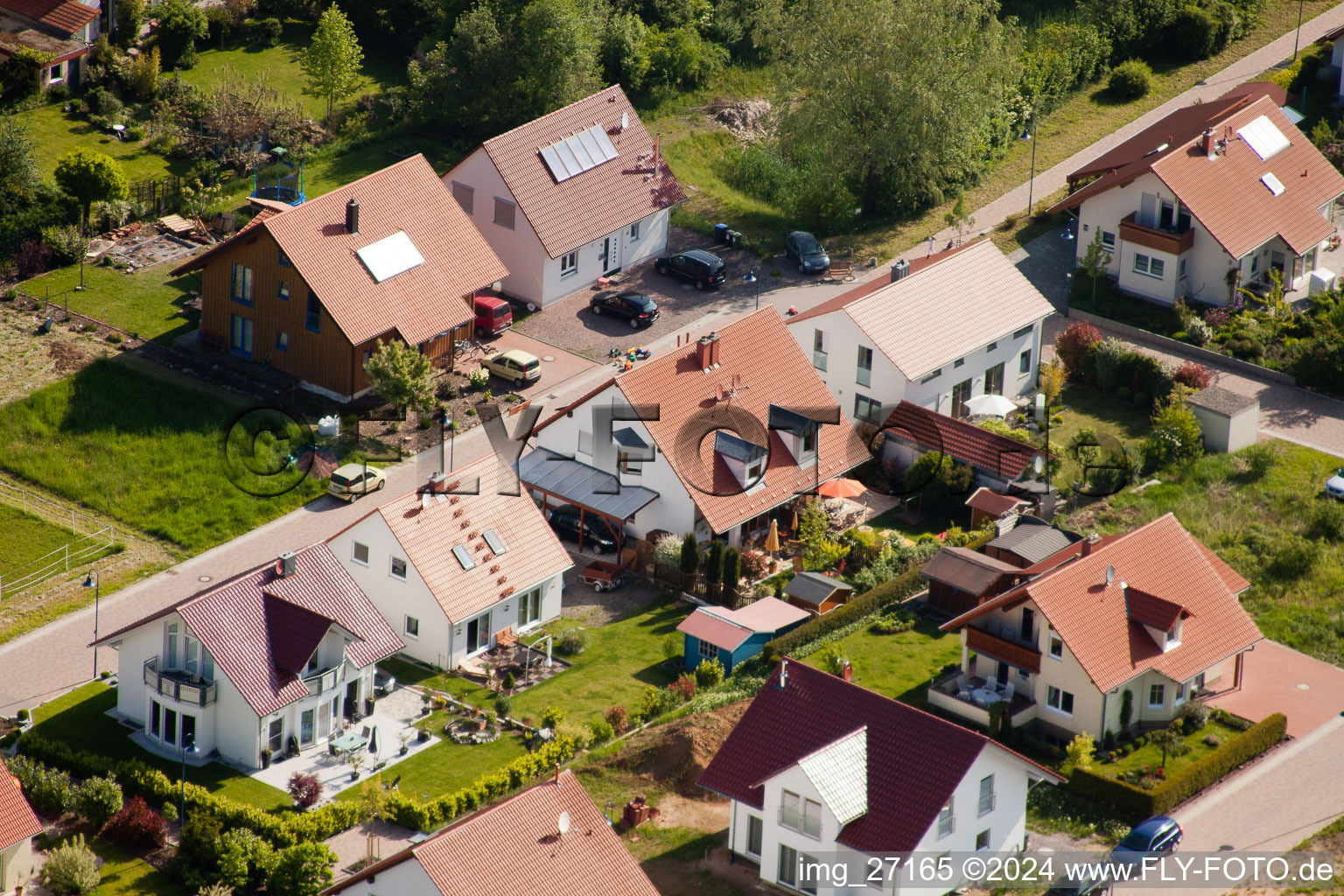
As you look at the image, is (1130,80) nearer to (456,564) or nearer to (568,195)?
(568,195)

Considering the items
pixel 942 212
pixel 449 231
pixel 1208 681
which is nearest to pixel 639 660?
pixel 1208 681

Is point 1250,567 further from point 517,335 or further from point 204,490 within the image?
point 204,490

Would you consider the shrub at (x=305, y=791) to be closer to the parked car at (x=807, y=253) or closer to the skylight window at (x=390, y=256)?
the skylight window at (x=390, y=256)

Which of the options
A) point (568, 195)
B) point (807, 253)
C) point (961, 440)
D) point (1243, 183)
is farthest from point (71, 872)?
point (1243, 183)

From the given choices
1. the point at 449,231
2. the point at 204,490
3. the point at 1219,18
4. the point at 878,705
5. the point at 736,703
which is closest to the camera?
the point at 878,705

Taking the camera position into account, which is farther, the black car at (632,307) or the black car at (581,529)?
the black car at (632,307)

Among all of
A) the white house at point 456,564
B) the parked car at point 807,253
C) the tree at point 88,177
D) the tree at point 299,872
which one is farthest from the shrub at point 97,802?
the parked car at point 807,253

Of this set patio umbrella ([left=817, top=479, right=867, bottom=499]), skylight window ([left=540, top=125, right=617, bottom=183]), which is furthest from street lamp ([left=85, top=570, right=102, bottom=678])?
skylight window ([left=540, top=125, right=617, bottom=183])

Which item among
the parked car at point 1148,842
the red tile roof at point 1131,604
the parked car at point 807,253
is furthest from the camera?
the parked car at point 807,253
